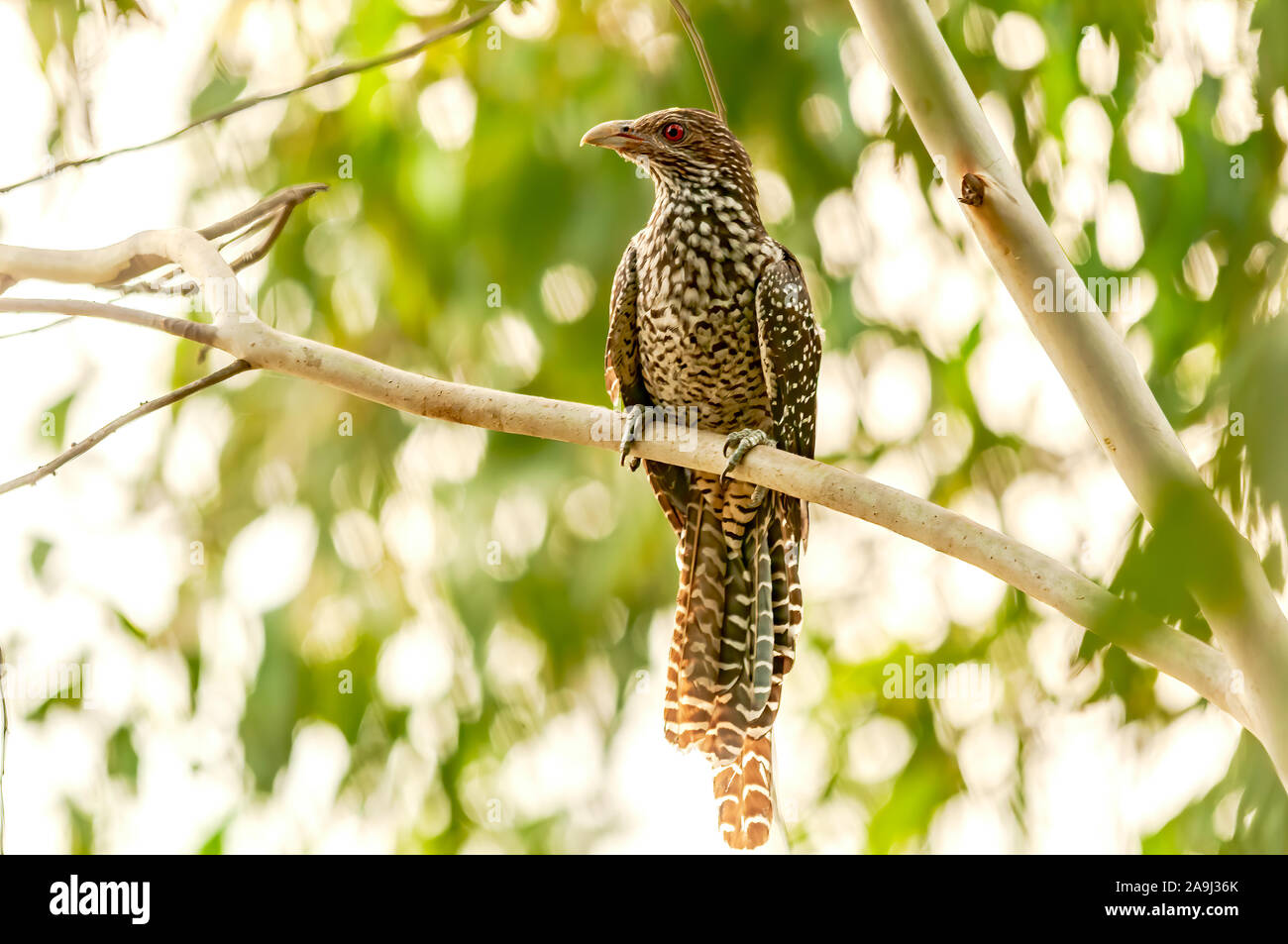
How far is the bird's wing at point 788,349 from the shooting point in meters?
2.30

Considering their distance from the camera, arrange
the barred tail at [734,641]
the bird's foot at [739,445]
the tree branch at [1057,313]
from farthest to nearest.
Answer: the barred tail at [734,641] < the bird's foot at [739,445] < the tree branch at [1057,313]

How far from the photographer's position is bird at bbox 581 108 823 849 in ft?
7.41

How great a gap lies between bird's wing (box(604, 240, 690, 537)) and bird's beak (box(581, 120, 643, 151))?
220 millimetres

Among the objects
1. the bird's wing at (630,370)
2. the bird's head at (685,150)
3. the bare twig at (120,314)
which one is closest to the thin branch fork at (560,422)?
the bare twig at (120,314)

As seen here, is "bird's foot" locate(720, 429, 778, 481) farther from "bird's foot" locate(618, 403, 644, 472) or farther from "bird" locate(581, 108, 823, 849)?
"bird" locate(581, 108, 823, 849)

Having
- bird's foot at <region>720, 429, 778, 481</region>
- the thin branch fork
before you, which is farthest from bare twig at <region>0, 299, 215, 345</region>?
bird's foot at <region>720, 429, 778, 481</region>

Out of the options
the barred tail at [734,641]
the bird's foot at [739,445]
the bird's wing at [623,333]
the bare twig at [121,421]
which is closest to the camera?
the bare twig at [121,421]

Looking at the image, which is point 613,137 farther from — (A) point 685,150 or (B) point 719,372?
(B) point 719,372

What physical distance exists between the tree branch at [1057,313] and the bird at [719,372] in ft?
2.54

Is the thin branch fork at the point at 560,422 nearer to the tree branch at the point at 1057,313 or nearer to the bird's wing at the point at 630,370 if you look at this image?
the tree branch at the point at 1057,313

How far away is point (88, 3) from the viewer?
283cm

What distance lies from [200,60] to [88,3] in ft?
0.88

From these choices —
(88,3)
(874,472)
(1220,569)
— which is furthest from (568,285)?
(1220,569)

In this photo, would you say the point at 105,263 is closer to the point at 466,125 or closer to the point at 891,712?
the point at 466,125
